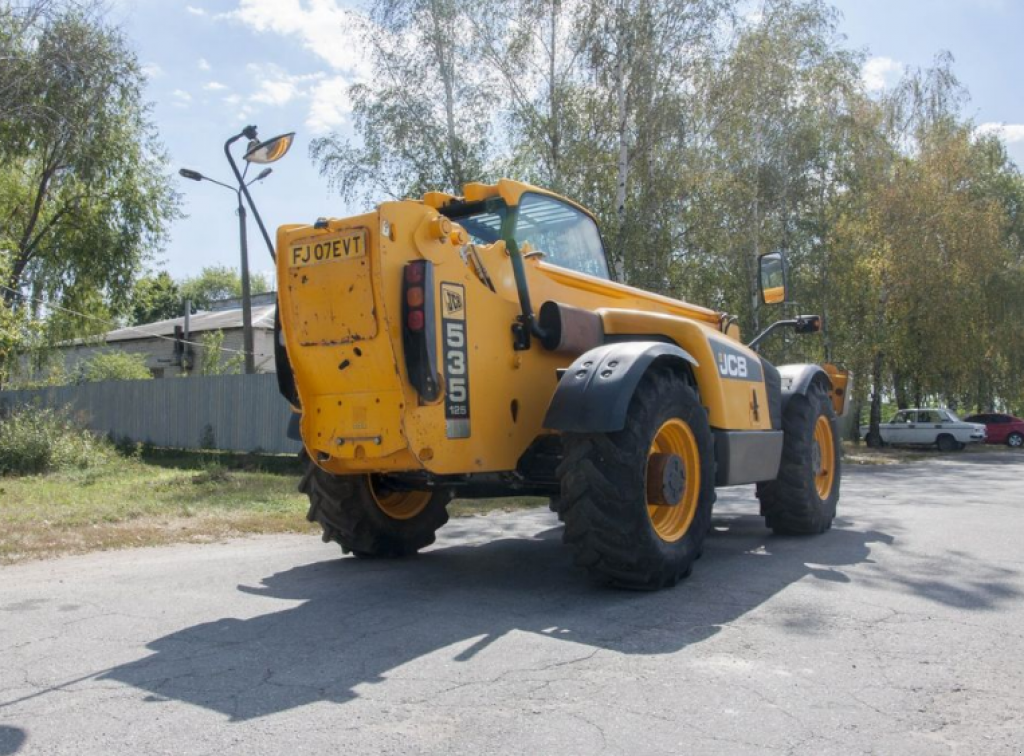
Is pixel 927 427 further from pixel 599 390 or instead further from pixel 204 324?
pixel 204 324

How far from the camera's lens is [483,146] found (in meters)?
21.5

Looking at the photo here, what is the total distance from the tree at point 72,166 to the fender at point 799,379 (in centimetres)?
1691

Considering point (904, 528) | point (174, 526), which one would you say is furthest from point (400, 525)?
point (904, 528)

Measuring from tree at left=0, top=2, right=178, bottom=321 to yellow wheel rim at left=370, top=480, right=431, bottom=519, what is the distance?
1571cm

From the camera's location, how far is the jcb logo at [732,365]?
269 inches

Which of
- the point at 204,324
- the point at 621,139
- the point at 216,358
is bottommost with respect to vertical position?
the point at 216,358

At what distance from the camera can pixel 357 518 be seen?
22.0 ft

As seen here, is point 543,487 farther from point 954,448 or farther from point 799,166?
point 954,448

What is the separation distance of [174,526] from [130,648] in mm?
5213

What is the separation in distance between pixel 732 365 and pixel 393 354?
9.74 ft

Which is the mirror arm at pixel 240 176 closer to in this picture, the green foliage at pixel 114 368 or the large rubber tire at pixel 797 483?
the large rubber tire at pixel 797 483

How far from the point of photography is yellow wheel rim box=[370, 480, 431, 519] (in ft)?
22.9

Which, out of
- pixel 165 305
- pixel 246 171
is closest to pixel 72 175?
pixel 246 171

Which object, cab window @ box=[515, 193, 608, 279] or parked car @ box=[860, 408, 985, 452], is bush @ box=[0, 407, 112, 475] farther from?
parked car @ box=[860, 408, 985, 452]
